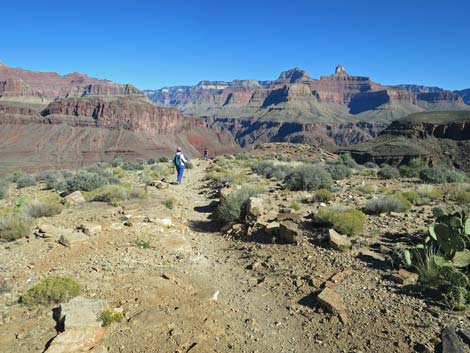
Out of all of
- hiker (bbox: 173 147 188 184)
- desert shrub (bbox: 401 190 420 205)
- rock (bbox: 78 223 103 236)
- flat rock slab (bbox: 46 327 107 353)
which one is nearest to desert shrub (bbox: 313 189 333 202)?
desert shrub (bbox: 401 190 420 205)

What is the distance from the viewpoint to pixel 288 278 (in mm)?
6305

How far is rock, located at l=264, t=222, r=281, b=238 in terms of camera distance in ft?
26.8

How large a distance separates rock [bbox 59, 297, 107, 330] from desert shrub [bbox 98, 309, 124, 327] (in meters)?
0.06

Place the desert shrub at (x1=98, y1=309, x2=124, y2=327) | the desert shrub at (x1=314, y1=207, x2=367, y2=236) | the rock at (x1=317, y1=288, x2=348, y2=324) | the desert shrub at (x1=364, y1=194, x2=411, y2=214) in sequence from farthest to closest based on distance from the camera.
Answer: the desert shrub at (x1=364, y1=194, x2=411, y2=214), the desert shrub at (x1=314, y1=207, x2=367, y2=236), the rock at (x1=317, y1=288, x2=348, y2=324), the desert shrub at (x1=98, y1=309, x2=124, y2=327)

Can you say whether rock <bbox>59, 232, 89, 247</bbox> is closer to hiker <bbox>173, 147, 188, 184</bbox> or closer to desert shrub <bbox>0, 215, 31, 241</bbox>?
desert shrub <bbox>0, 215, 31, 241</bbox>

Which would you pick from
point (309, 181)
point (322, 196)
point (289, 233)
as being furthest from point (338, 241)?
point (309, 181)

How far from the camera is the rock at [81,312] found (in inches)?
182

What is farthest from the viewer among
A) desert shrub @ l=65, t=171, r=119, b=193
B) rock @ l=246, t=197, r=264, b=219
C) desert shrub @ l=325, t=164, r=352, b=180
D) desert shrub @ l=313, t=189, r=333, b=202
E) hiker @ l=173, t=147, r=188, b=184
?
hiker @ l=173, t=147, r=188, b=184

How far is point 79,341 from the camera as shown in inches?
171

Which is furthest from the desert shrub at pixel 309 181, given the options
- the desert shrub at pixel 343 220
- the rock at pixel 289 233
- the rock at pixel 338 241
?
the rock at pixel 338 241

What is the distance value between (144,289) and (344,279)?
334cm

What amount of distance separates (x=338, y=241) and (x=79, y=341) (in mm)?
4964

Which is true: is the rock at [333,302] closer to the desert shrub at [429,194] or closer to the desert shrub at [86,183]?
the desert shrub at [429,194]

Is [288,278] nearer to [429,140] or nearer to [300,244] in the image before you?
[300,244]
